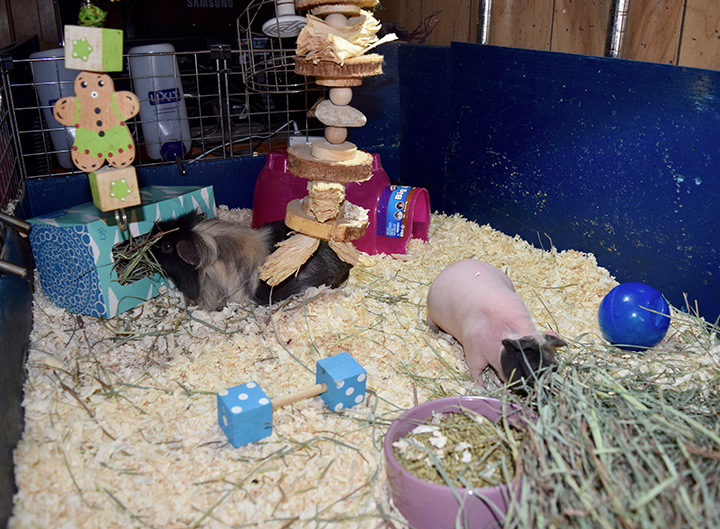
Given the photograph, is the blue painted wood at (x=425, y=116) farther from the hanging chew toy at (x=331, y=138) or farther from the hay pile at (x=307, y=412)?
the hanging chew toy at (x=331, y=138)

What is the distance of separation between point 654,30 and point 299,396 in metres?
2.25

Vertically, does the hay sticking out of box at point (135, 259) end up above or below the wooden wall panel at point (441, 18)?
below

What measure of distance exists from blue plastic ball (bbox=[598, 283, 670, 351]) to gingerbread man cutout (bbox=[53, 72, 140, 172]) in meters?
1.85

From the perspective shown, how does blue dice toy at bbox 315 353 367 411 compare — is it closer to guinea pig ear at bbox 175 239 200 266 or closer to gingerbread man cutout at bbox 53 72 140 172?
guinea pig ear at bbox 175 239 200 266

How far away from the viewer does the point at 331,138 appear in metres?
2.14

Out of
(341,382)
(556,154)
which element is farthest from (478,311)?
(556,154)

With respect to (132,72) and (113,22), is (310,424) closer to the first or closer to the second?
(132,72)

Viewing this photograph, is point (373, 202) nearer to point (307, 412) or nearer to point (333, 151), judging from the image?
point (333, 151)

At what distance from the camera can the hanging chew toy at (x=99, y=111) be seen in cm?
170

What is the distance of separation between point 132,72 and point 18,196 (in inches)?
53.8

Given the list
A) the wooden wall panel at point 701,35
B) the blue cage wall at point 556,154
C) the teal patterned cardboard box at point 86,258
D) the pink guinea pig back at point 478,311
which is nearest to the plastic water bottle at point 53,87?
the blue cage wall at point 556,154

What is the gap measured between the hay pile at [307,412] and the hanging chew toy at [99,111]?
0.65 m

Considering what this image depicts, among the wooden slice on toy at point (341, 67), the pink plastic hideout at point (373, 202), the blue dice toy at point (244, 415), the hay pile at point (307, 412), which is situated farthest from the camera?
the pink plastic hideout at point (373, 202)

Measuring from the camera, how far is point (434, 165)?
3.74 m
